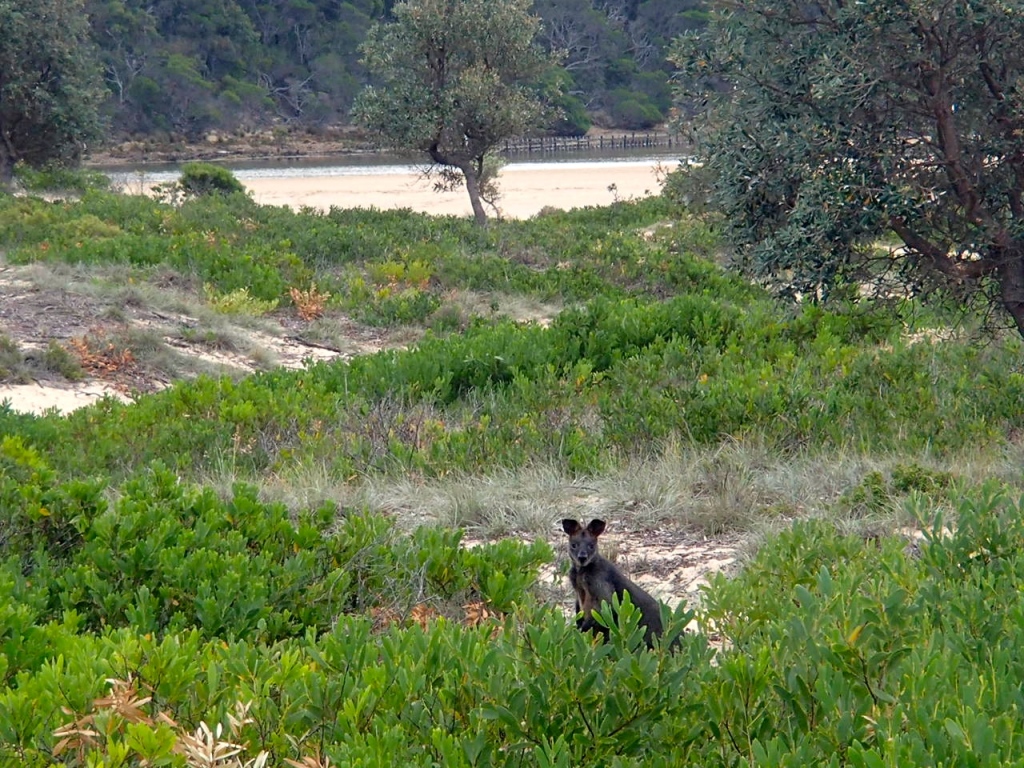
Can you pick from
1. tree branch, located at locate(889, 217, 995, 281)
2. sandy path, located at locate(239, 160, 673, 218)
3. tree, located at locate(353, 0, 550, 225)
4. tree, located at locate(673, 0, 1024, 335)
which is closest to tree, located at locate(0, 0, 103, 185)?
tree, located at locate(353, 0, 550, 225)

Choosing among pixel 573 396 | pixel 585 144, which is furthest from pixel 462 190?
pixel 573 396

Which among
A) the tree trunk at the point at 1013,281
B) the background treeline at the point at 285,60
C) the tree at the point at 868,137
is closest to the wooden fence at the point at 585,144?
the background treeline at the point at 285,60

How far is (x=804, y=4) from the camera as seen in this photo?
8438 millimetres

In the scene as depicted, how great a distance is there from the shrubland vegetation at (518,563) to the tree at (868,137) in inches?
46.2

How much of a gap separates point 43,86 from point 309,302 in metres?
15.4

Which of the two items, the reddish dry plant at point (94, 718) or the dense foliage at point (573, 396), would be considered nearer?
the reddish dry plant at point (94, 718)

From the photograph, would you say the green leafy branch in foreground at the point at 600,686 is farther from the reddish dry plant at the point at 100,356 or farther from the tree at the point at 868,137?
the reddish dry plant at the point at 100,356

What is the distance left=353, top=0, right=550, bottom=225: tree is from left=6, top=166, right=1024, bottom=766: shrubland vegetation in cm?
1655

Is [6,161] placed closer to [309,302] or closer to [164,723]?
[309,302]

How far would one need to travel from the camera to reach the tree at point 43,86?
93.1 feet

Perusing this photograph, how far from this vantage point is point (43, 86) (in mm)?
29156

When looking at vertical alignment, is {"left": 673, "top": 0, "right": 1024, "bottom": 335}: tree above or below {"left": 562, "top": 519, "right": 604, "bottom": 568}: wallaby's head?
above

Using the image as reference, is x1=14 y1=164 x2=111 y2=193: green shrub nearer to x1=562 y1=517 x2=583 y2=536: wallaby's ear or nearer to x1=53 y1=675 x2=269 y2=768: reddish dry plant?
x1=562 y1=517 x2=583 y2=536: wallaby's ear

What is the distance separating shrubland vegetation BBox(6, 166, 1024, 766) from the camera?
115 inches
